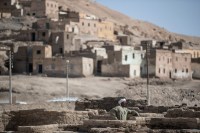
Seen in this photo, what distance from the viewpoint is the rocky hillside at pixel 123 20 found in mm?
84625

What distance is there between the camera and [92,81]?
40.2m

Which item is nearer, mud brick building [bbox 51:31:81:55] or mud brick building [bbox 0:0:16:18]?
mud brick building [bbox 51:31:81:55]

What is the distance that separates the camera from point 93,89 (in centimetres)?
Result: 3788

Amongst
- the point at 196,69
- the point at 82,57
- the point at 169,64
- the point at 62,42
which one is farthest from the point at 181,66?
the point at 82,57

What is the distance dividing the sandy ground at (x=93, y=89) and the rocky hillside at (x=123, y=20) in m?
41.7

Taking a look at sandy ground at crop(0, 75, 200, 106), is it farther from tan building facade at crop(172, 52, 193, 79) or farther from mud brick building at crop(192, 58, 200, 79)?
mud brick building at crop(192, 58, 200, 79)

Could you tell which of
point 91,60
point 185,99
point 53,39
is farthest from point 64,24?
point 185,99

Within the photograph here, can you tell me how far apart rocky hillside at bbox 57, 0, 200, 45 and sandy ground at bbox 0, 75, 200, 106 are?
41.7 meters

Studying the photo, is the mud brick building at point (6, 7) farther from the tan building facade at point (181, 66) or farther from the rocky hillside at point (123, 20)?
the tan building facade at point (181, 66)

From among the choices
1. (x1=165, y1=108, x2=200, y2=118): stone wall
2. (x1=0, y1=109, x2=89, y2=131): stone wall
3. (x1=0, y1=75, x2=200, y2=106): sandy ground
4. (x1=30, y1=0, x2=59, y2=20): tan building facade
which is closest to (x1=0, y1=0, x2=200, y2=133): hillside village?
(x1=0, y1=75, x2=200, y2=106): sandy ground

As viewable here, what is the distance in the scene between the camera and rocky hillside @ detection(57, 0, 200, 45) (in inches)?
3332

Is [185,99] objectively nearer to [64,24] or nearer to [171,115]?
[64,24]

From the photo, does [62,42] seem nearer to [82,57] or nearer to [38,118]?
[82,57]

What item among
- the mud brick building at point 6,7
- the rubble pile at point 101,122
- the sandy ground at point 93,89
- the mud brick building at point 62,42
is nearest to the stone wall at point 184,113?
the rubble pile at point 101,122
